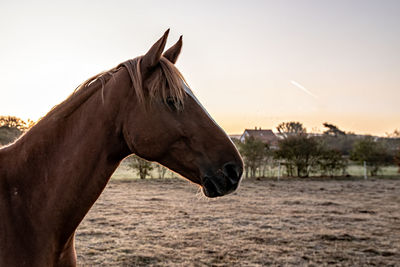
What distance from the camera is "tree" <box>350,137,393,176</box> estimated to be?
72.2 feet

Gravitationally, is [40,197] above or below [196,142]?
below

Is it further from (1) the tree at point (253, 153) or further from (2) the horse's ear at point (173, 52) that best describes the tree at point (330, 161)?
(2) the horse's ear at point (173, 52)

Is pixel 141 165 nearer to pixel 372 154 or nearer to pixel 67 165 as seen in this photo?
pixel 372 154

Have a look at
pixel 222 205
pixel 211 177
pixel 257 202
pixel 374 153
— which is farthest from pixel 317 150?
pixel 211 177

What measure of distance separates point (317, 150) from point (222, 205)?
516 inches

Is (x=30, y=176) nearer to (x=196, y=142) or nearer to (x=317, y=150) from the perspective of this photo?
(x=196, y=142)

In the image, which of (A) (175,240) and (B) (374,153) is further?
(B) (374,153)

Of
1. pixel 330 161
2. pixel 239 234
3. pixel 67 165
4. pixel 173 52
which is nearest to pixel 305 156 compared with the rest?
pixel 330 161

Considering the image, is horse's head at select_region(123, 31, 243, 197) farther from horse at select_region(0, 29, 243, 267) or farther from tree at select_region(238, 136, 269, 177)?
tree at select_region(238, 136, 269, 177)

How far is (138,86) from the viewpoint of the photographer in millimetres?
1676

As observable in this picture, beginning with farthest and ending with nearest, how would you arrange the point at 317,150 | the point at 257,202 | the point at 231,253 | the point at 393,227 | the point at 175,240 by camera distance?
the point at 317,150
the point at 257,202
the point at 393,227
the point at 175,240
the point at 231,253

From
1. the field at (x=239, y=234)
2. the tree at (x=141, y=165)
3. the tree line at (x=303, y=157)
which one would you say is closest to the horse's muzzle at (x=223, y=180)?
the field at (x=239, y=234)

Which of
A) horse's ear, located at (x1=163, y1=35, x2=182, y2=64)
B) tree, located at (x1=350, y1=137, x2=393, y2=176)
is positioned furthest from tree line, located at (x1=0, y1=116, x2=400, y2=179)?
horse's ear, located at (x1=163, y1=35, x2=182, y2=64)

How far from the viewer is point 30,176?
67.6 inches
